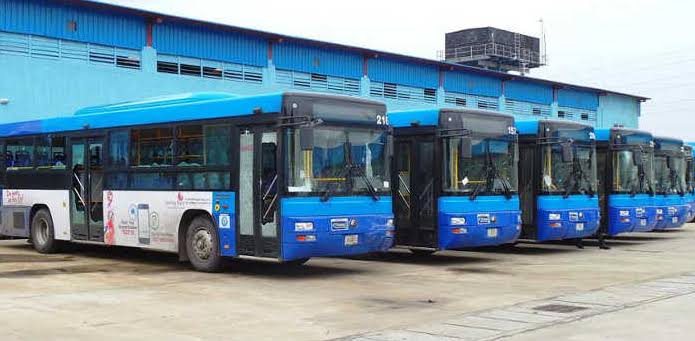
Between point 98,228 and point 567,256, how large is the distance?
31.5 feet

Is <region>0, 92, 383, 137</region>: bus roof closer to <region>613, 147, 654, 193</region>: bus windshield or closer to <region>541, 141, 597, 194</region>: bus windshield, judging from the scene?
<region>541, 141, 597, 194</region>: bus windshield

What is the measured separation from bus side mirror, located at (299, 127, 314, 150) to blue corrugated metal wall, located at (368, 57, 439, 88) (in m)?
30.0

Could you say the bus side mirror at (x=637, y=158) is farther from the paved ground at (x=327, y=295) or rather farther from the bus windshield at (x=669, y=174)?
the paved ground at (x=327, y=295)

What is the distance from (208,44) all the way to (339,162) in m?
22.8

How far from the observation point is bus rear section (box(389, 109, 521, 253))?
15.6m

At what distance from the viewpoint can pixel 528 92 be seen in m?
53.7

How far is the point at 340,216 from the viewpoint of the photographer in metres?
13.0

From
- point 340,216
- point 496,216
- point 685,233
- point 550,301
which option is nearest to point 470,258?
point 496,216

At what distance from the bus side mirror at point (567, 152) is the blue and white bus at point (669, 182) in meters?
4.58

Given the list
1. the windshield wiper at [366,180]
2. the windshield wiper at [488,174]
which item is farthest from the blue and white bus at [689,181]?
the windshield wiper at [366,180]

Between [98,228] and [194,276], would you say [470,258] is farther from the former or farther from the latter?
[98,228]

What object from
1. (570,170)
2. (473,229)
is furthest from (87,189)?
(570,170)

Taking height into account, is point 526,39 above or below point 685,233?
above

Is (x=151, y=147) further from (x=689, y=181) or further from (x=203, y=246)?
(x=689, y=181)
